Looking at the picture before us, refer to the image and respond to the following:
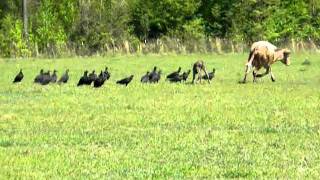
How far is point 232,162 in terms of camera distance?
10.3m

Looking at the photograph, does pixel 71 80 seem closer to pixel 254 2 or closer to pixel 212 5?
pixel 254 2

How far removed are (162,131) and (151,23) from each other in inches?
1785

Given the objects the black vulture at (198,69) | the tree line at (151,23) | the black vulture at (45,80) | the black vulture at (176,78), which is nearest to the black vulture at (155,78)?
the black vulture at (176,78)

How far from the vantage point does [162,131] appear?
43.2 ft

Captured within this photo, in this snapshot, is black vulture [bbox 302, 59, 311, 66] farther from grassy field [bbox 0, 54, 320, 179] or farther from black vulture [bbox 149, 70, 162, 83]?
black vulture [bbox 149, 70, 162, 83]

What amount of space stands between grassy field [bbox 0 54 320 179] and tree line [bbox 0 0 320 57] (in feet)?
97.4

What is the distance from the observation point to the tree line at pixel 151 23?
52.6 m

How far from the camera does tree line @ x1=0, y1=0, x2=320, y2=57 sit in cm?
5262

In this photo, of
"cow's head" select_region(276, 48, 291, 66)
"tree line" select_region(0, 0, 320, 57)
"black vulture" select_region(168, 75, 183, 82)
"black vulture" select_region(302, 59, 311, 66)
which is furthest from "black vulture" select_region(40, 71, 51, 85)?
"tree line" select_region(0, 0, 320, 57)

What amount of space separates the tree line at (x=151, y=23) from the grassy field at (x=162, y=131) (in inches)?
1169

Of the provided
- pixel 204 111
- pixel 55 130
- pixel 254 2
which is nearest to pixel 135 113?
pixel 204 111

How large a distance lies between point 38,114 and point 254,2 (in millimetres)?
38935

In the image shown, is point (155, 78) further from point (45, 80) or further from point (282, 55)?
point (282, 55)

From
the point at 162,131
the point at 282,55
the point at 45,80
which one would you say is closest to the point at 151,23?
the point at 282,55
